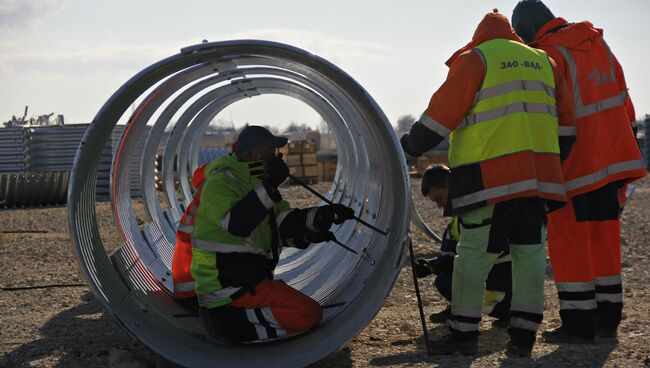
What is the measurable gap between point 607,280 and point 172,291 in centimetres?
309

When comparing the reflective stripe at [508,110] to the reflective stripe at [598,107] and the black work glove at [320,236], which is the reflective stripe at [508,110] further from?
the black work glove at [320,236]

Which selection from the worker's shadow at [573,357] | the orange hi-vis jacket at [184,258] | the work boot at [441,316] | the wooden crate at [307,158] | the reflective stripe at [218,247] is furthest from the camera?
the wooden crate at [307,158]

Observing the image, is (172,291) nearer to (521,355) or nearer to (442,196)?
(442,196)

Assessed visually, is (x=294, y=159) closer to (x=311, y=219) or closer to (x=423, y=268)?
(x=423, y=268)

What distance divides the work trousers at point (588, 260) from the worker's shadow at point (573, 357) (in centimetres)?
19

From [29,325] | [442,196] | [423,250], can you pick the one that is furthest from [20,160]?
[442,196]

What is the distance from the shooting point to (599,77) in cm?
584

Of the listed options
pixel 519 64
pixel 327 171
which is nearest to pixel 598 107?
pixel 519 64

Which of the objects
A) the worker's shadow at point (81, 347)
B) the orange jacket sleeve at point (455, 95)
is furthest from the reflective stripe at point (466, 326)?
the worker's shadow at point (81, 347)

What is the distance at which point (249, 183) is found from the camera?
5.55 metres

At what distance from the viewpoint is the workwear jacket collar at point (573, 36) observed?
584 centimetres

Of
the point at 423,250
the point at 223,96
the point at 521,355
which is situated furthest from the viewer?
the point at 423,250

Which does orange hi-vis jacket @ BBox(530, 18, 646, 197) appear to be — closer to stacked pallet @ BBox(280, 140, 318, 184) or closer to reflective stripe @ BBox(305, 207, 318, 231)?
reflective stripe @ BBox(305, 207, 318, 231)

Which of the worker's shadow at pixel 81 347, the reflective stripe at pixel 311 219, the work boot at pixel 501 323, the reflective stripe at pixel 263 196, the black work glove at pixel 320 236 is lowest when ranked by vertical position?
the worker's shadow at pixel 81 347
